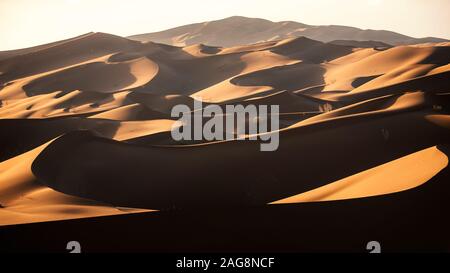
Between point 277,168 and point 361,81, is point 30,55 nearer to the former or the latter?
point 361,81

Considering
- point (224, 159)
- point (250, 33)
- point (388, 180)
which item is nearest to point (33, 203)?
point (224, 159)

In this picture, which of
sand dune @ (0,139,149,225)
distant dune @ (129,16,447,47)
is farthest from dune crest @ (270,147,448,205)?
distant dune @ (129,16,447,47)

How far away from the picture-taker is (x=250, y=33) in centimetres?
14425

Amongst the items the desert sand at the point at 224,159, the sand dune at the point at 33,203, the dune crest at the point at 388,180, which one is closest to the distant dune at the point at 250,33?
the desert sand at the point at 224,159

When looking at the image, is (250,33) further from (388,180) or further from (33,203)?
(388,180)

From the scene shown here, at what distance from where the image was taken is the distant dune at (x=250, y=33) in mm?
135250

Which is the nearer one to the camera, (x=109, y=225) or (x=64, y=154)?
(x=109, y=225)

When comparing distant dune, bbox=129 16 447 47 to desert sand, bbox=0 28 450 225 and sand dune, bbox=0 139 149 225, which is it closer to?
desert sand, bbox=0 28 450 225

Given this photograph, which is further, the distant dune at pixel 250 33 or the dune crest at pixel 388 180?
the distant dune at pixel 250 33

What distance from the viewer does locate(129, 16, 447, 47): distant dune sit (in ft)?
444

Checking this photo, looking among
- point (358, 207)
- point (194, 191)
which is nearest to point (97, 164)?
point (194, 191)

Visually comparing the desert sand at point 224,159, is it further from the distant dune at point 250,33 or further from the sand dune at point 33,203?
the distant dune at point 250,33
